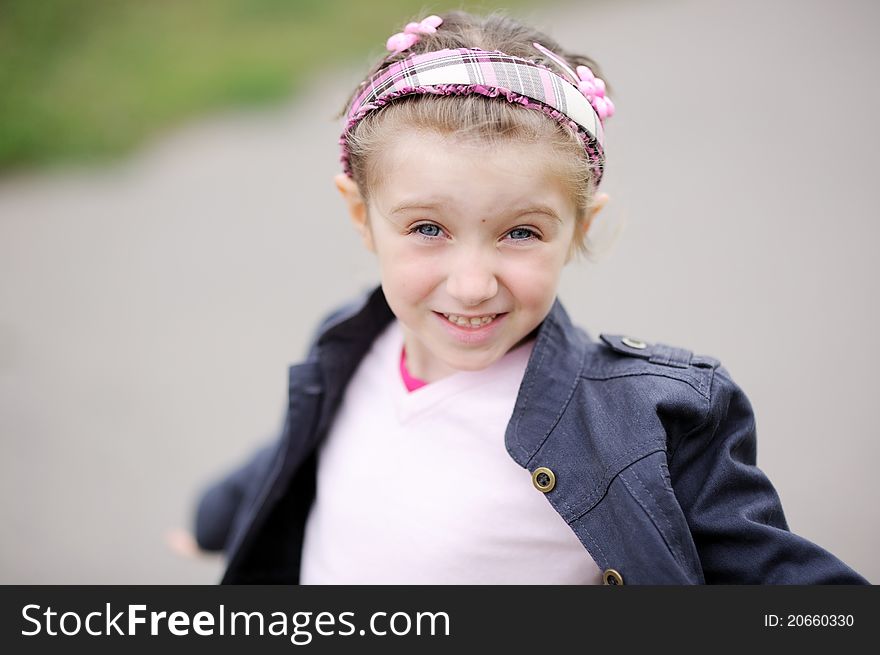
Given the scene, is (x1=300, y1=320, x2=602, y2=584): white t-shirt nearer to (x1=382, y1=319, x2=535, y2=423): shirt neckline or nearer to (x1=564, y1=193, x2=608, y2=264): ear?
(x1=382, y1=319, x2=535, y2=423): shirt neckline

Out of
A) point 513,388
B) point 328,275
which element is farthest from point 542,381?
point 328,275

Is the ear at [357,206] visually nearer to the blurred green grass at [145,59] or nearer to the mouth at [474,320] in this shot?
the mouth at [474,320]

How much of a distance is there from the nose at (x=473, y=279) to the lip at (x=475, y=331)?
0.08 metres

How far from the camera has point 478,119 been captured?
1542 millimetres

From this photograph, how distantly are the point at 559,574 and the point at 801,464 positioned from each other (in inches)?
63.0

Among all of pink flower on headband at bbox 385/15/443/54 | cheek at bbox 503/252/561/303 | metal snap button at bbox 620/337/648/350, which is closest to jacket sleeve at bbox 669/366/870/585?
metal snap button at bbox 620/337/648/350

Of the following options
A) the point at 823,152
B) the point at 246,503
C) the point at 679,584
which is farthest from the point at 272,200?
the point at 679,584

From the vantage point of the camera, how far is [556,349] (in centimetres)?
175

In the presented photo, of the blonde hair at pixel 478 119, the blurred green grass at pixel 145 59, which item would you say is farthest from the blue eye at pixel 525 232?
the blurred green grass at pixel 145 59

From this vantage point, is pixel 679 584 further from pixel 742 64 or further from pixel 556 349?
pixel 742 64

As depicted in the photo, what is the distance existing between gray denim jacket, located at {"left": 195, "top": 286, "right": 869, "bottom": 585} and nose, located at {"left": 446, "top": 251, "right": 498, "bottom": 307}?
0.21 meters

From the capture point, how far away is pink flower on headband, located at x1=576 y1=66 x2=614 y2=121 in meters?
1.68

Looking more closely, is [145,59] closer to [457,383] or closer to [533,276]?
[457,383]

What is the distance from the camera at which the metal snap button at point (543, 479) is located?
163 cm
